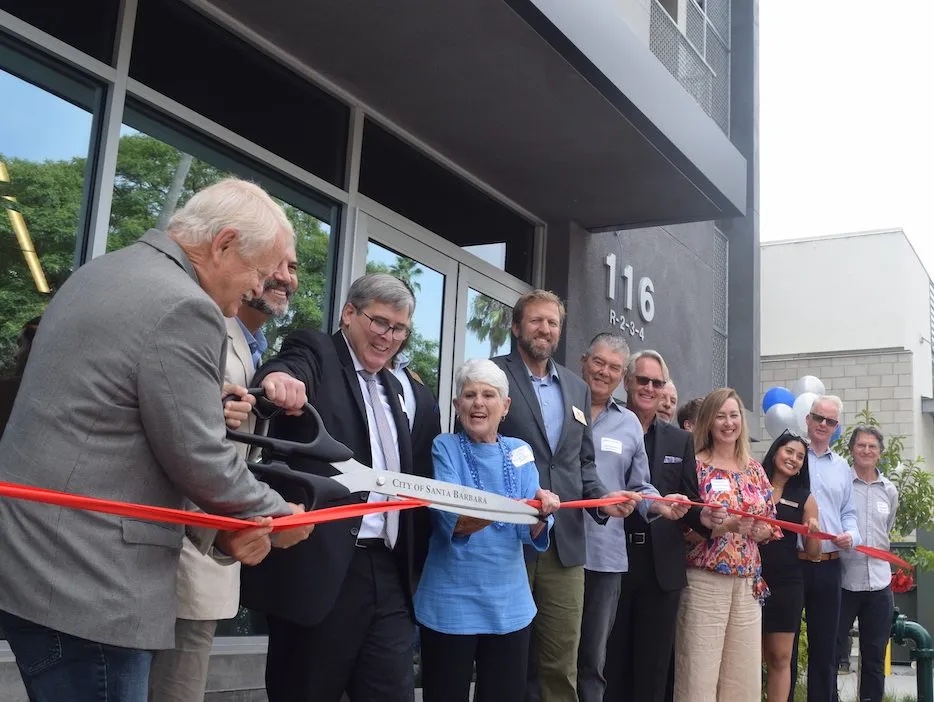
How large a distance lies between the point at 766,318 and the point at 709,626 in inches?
955

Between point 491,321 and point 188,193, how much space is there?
10.3 feet

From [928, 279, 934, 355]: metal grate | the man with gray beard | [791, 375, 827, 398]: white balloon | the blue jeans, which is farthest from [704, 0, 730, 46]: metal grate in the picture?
[928, 279, 934, 355]: metal grate

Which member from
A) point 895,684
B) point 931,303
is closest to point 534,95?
point 895,684

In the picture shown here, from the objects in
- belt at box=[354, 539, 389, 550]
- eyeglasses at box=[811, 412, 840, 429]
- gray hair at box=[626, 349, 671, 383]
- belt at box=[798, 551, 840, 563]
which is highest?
gray hair at box=[626, 349, 671, 383]

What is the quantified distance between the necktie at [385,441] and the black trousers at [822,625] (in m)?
3.91

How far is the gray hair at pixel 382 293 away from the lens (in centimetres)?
360

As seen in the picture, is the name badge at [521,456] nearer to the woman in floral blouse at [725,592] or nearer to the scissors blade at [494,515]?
the scissors blade at [494,515]

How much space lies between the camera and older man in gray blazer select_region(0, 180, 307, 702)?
1.92 m

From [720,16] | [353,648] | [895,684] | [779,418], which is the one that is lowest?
[895,684]

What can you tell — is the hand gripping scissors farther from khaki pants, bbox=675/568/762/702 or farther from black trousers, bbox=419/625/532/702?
khaki pants, bbox=675/568/762/702

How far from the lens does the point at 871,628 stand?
7.15m

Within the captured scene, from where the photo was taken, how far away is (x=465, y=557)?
→ 149 inches

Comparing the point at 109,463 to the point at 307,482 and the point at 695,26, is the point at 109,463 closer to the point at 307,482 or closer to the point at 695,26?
the point at 307,482

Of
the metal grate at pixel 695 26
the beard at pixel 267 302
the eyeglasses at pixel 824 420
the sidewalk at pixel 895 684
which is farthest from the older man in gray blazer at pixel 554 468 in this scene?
the metal grate at pixel 695 26
